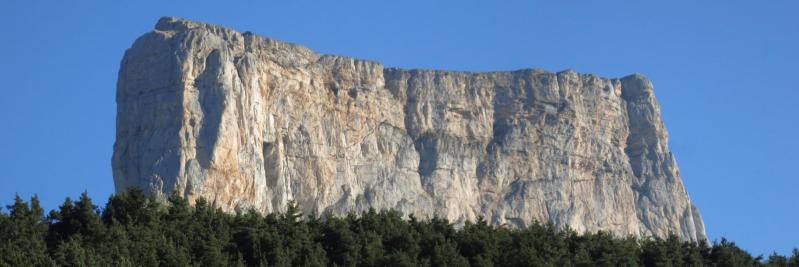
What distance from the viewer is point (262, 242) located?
46.1 meters

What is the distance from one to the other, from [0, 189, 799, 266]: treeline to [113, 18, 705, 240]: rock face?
60.9ft

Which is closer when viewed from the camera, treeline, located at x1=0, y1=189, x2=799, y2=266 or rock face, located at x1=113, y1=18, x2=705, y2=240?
treeline, located at x1=0, y1=189, x2=799, y2=266

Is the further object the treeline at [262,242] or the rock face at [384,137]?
the rock face at [384,137]

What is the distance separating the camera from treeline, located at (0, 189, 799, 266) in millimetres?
42719

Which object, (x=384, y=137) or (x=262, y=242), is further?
(x=384, y=137)

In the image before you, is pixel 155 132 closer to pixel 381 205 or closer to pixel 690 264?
pixel 381 205

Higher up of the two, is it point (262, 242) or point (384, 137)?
point (384, 137)

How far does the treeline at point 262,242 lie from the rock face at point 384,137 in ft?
60.9

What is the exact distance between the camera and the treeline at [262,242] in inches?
1682

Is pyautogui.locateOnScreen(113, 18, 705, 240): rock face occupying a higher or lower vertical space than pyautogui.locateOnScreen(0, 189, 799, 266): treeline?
higher

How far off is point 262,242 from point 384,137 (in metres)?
32.9

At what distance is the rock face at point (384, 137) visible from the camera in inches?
2756

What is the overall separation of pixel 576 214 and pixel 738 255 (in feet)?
88.7

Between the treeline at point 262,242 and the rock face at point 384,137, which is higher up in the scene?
the rock face at point 384,137
